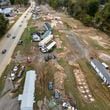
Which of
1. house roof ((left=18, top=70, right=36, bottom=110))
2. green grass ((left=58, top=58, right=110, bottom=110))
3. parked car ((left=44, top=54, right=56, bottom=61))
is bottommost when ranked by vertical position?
parked car ((left=44, top=54, right=56, bottom=61))

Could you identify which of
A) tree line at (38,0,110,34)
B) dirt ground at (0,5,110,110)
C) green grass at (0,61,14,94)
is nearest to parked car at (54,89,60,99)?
dirt ground at (0,5,110,110)

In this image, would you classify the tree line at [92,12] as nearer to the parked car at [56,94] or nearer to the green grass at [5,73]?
the green grass at [5,73]

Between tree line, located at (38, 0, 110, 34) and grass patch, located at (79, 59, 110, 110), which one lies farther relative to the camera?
tree line, located at (38, 0, 110, 34)

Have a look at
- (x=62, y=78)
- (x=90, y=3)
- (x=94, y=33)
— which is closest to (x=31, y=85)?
(x=62, y=78)

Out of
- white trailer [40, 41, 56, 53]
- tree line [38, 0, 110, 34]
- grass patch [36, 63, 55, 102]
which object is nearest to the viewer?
grass patch [36, 63, 55, 102]

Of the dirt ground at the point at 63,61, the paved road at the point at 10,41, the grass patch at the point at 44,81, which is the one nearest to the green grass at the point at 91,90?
the dirt ground at the point at 63,61

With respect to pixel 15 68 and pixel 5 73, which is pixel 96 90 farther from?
pixel 5 73

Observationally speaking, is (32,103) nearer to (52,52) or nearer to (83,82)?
(83,82)

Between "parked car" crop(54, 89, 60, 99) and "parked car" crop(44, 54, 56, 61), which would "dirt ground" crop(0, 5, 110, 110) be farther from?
"parked car" crop(44, 54, 56, 61)
